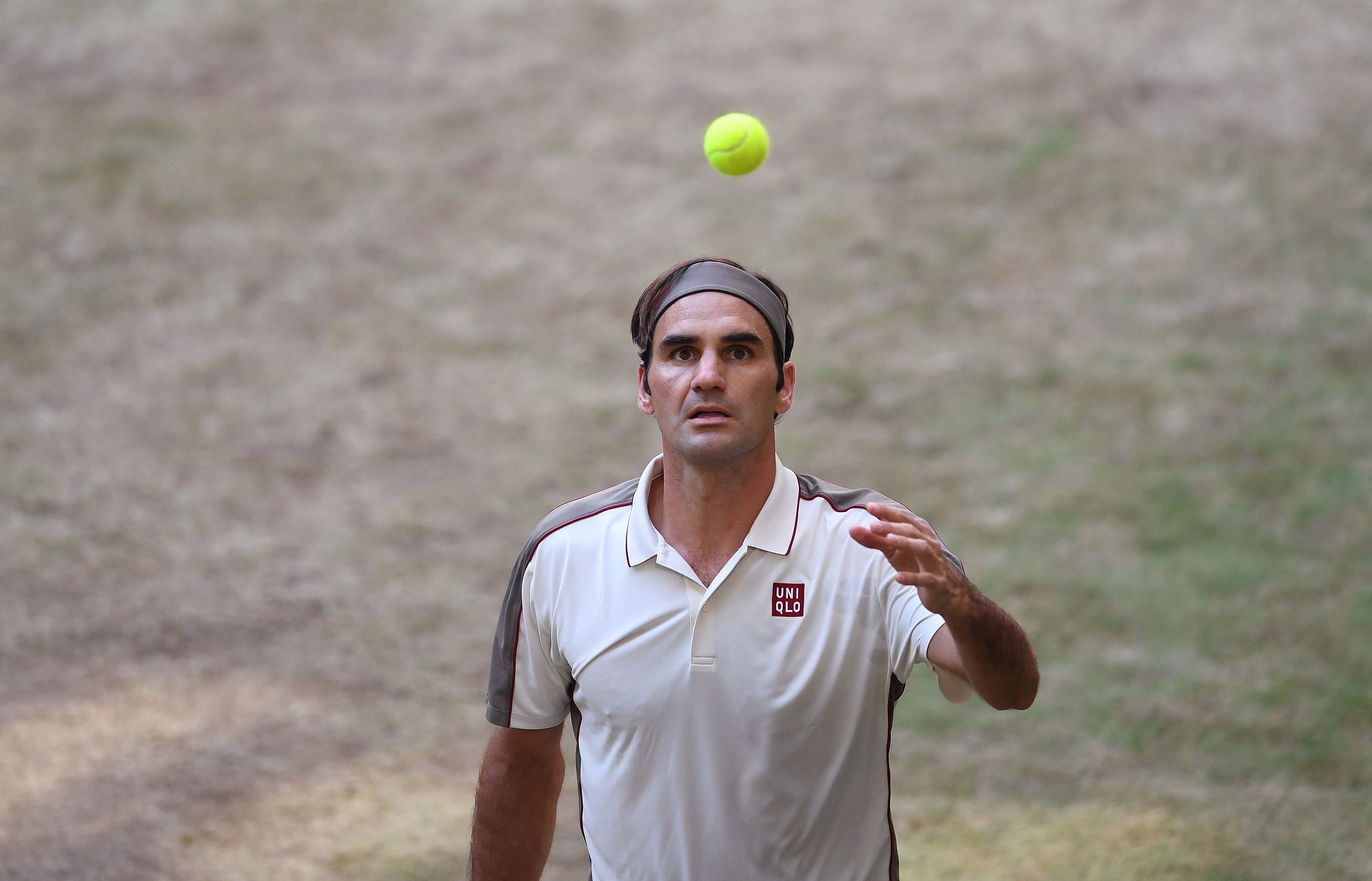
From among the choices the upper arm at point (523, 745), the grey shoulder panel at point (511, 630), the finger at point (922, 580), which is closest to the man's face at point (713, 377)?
the grey shoulder panel at point (511, 630)

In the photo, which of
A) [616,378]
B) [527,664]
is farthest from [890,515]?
[616,378]

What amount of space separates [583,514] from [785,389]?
1.65 ft

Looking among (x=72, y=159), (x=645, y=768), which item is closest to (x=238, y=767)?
(x=645, y=768)

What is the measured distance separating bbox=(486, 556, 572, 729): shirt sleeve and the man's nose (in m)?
0.51

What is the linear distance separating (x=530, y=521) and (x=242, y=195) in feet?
13.2

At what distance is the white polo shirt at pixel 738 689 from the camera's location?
237cm

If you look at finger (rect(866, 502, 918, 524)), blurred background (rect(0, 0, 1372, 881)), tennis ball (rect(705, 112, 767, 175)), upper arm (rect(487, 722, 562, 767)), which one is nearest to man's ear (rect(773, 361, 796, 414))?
finger (rect(866, 502, 918, 524))

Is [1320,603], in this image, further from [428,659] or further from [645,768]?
[645,768]

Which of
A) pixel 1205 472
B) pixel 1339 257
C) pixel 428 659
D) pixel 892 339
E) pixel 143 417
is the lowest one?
pixel 428 659

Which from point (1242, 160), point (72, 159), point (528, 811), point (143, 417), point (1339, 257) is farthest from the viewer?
point (72, 159)

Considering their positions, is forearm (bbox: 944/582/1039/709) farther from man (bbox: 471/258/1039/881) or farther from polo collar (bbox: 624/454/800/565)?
polo collar (bbox: 624/454/800/565)

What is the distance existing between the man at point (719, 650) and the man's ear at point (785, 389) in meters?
0.01

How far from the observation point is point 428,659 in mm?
5918

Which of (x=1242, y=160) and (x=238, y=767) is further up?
(x=1242, y=160)
